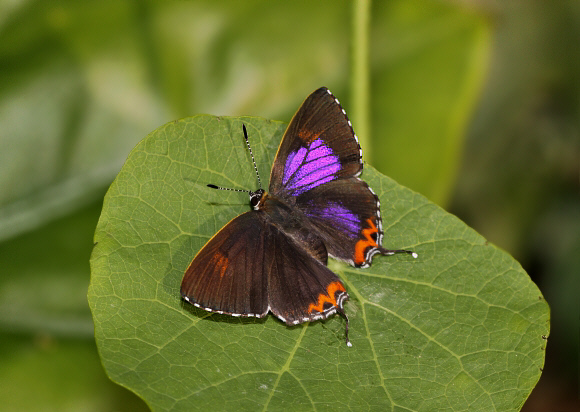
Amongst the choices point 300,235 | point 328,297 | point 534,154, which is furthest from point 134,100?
point 534,154

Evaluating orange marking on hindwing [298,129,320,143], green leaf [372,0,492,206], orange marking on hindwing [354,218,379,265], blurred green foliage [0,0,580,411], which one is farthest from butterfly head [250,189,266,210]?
green leaf [372,0,492,206]

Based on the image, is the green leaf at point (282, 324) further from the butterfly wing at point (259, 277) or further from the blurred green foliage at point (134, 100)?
the blurred green foliage at point (134, 100)

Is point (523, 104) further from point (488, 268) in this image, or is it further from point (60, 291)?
point (60, 291)

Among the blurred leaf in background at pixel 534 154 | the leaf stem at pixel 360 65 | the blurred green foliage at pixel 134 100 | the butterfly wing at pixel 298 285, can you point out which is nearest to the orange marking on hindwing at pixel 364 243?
the butterfly wing at pixel 298 285

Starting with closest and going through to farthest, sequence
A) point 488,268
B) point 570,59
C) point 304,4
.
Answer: point 488,268
point 304,4
point 570,59

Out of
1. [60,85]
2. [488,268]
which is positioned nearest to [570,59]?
[488,268]

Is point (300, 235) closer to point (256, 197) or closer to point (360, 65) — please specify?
point (256, 197)

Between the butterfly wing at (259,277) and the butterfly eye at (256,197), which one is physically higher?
the butterfly eye at (256,197)
